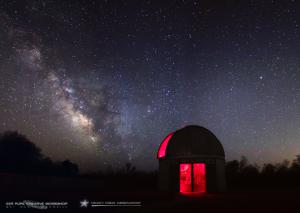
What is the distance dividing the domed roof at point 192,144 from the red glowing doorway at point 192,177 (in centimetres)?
66

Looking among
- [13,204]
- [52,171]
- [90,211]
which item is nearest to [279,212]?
[90,211]

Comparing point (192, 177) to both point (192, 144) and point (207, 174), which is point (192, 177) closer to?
point (207, 174)

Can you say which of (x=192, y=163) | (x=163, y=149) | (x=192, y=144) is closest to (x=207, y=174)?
(x=192, y=163)

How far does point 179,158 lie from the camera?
14875 mm

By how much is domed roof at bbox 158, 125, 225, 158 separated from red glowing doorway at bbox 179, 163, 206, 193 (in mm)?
663

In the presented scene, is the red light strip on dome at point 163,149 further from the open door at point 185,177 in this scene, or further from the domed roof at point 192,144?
the open door at point 185,177

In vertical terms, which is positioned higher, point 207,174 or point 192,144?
point 192,144

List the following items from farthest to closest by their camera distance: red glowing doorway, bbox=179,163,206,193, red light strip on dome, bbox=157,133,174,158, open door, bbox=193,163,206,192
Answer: red light strip on dome, bbox=157,133,174,158 < open door, bbox=193,163,206,192 < red glowing doorway, bbox=179,163,206,193

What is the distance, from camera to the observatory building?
1478cm

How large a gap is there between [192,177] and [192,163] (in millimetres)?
683

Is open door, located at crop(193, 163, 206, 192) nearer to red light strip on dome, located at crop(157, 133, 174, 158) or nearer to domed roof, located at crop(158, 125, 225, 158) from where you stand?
domed roof, located at crop(158, 125, 225, 158)

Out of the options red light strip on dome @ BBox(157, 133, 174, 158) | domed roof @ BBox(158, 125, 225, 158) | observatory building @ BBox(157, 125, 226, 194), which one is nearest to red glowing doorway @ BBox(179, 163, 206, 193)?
observatory building @ BBox(157, 125, 226, 194)

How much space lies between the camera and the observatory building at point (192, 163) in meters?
14.8

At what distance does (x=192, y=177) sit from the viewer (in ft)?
48.0
